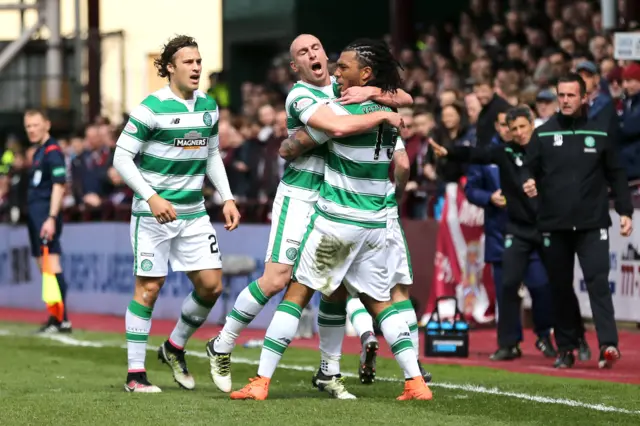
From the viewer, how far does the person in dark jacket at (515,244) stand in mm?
12242

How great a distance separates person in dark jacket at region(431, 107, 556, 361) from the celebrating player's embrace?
201cm

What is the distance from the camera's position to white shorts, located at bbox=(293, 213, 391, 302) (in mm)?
8750

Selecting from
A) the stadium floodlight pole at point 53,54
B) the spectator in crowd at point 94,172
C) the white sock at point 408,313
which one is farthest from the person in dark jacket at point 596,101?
the stadium floodlight pole at point 53,54

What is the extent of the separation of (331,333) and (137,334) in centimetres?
125

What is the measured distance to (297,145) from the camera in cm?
895

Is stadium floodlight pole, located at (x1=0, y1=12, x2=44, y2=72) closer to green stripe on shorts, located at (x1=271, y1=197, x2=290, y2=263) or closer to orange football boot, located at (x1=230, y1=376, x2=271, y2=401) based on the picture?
green stripe on shorts, located at (x1=271, y1=197, x2=290, y2=263)

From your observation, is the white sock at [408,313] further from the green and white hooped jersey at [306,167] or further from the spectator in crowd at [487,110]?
the spectator in crowd at [487,110]

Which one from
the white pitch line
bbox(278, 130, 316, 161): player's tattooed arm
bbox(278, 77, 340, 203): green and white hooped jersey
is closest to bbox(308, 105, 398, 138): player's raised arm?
bbox(278, 130, 316, 161): player's tattooed arm

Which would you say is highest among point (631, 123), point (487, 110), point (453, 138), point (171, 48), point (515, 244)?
point (171, 48)

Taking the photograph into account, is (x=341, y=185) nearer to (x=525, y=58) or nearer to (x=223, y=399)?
(x=223, y=399)

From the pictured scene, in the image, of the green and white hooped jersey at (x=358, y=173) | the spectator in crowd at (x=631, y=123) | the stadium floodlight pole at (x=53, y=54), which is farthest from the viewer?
the stadium floodlight pole at (x=53, y=54)

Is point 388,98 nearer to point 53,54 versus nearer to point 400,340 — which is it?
point 400,340

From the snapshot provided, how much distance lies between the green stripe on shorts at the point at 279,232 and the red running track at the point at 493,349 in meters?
2.97

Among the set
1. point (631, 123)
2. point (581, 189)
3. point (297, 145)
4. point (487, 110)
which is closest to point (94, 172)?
point (487, 110)
